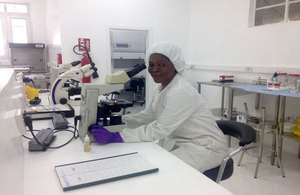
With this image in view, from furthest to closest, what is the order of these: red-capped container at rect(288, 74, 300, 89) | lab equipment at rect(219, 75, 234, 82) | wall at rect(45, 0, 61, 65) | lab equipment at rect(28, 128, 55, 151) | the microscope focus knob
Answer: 1. wall at rect(45, 0, 61, 65)
2. lab equipment at rect(219, 75, 234, 82)
3. red-capped container at rect(288, 74, 300, 89)
4. the microscope focus knob
5. lab equipment at rect(28, 128, 55, 151)

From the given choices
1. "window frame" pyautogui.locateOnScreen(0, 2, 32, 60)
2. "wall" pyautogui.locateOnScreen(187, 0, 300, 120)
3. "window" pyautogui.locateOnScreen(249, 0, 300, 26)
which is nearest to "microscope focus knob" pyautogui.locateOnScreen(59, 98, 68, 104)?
"wall" pyautogui.locateOnScreen(187, 0, 300, 120)

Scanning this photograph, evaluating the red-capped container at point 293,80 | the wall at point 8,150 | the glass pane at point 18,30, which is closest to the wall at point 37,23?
the glass pane at point 18,30

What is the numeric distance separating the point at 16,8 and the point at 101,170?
673cm

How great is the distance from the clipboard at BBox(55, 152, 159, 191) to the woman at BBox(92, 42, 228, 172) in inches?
9.2

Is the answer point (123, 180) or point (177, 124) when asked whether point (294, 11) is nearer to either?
point (177, 124)

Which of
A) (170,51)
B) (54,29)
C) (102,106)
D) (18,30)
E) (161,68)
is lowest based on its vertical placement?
(102,106)

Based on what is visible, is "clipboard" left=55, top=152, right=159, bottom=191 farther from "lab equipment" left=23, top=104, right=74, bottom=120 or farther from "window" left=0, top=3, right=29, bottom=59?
"window" left=0, top=3, right=29, bottom=59

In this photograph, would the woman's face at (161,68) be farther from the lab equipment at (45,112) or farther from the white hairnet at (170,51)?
the lab equipment at (45,112)

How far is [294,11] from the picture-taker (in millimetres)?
2955

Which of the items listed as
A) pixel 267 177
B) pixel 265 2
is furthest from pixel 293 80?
pixel 265 2

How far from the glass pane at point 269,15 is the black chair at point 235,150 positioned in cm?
250

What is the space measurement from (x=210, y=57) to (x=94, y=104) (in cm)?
345

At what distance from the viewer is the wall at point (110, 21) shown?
149 inches

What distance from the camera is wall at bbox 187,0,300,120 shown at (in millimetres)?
2993
